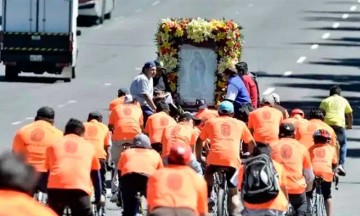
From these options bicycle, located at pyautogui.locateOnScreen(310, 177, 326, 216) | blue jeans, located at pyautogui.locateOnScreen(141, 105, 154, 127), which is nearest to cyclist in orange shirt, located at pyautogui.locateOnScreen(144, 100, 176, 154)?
blue jeans, located at pyautogui.locateOnScreen(141, 105, 154, 127)

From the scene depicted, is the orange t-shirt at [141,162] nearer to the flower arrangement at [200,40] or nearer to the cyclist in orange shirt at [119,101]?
the cyclist in orange shirt at [119,101]

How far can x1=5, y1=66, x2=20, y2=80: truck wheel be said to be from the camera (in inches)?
1587

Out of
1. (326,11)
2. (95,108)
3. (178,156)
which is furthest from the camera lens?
(326,11)

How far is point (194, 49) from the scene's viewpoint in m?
26.5

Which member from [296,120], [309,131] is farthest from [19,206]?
[296,120]

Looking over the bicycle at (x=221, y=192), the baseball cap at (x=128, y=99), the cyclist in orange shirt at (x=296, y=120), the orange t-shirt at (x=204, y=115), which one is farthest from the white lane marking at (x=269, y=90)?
the bicycle at (x=221, y=192)

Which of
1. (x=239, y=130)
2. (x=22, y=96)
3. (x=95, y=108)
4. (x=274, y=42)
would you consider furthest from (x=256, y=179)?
(x=274, y=42)

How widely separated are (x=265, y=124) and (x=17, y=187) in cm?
1331

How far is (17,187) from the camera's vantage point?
326 inches

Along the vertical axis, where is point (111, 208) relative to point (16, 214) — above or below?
below

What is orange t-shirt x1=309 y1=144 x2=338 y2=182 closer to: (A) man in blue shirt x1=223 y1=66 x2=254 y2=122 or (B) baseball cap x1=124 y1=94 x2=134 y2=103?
(B) baseball cap x1=124 y1=94 x2=134 y2=103

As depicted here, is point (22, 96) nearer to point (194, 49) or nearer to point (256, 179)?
point (194, 49)

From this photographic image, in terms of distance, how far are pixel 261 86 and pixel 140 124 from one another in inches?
756

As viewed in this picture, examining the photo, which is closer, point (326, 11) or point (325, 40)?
point (325, 40)
